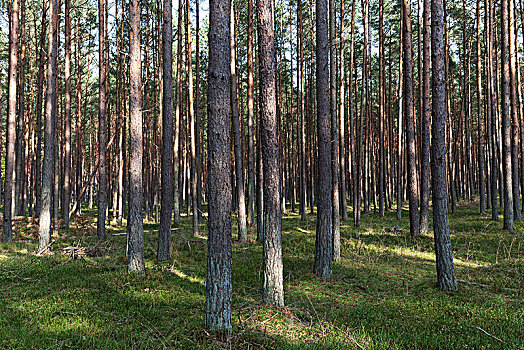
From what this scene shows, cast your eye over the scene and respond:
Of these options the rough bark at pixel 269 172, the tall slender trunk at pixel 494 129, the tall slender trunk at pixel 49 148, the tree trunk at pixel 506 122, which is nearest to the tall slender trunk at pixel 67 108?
the tall slender trunk at pixel 49 148

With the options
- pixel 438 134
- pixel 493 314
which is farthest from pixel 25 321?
pixel 438 134

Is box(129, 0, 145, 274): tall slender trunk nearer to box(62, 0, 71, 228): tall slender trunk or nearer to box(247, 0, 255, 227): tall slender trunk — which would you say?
box(247, 0, 255, 227): tall slender trunk

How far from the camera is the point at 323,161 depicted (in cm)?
893

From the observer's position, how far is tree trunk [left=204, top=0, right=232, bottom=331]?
5.23 meters

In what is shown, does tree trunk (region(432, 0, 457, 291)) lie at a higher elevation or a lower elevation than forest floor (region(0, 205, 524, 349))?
higher

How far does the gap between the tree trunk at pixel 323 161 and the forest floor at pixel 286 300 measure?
2.08 feet

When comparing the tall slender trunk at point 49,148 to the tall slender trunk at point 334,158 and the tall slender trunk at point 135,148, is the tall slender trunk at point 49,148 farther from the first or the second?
the tall slender trunk at point 334,158

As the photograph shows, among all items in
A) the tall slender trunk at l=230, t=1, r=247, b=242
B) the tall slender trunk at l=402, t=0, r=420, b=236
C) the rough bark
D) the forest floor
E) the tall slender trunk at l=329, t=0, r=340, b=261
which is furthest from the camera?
the tall slender trunk at l=230, t=1, r=247, b=242

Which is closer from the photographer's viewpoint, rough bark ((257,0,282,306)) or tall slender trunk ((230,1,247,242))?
rough bark ((257,0,282,306))

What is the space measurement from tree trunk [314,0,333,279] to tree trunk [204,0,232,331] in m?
3.98

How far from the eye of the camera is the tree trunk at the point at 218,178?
523 centimetres

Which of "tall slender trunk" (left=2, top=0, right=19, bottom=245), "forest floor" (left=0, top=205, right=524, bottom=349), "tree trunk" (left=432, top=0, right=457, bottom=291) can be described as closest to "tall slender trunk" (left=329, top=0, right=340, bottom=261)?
"forest floor" (left=0, top=205, right=524, bottom=349)

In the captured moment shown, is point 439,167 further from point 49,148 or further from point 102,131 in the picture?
point 102,131

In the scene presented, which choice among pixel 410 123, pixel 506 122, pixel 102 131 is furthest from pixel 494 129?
pixel 102 131
